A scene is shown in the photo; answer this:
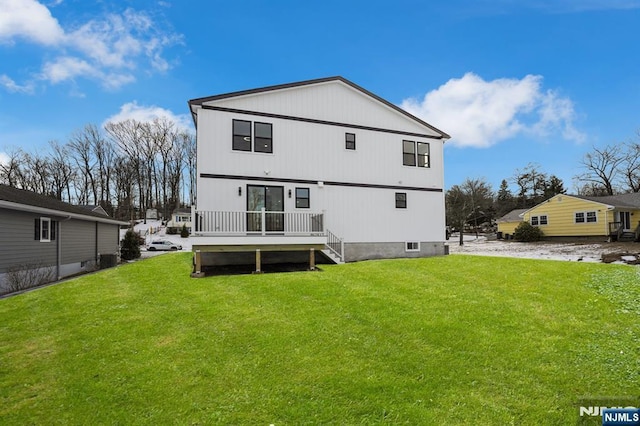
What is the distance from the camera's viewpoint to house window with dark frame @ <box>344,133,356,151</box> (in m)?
15.7

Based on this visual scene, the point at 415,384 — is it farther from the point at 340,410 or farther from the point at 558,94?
the point at 558,94

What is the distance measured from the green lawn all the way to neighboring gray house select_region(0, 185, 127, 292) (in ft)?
16.9

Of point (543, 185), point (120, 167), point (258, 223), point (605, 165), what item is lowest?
point (258, 223)

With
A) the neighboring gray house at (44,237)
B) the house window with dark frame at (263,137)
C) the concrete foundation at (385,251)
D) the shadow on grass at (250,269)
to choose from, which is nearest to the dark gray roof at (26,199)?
the neighboring gray house at (44,237)

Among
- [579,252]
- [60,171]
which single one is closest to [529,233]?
[579,252]

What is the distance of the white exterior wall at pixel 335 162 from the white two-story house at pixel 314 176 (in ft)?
0.14

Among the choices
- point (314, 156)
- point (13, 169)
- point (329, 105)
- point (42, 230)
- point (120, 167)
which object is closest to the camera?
point (42, 230)

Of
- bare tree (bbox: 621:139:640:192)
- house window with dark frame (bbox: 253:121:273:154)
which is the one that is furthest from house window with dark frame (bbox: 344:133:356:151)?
bare tree (bbox: 621:139:640:192)

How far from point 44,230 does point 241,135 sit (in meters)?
9.53

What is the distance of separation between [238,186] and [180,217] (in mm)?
40400

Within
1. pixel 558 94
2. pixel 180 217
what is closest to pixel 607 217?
pixel 558 94

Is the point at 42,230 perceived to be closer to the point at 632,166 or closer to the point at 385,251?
the point at 385,251

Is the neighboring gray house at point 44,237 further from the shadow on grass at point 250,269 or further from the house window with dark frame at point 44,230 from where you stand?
the shadow on grass at point 250,269

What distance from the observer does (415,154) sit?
1723 cm
